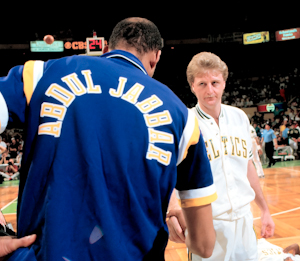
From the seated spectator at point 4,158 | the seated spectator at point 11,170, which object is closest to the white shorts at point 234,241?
the seated spectator at point 11,170

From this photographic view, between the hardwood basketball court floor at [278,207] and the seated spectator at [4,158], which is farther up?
the seated spectator at [4,158]

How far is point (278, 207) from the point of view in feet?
19.2

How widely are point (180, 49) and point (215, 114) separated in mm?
24217

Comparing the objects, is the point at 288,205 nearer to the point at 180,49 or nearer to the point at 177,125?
the point at 177,125

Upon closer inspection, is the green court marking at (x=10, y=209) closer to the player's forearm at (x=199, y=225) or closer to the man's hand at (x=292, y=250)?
the man's hand at (x=292, y=250)

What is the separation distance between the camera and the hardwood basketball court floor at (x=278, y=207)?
13.5 feet

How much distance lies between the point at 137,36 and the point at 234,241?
1.43 metres

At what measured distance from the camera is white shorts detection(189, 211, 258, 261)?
1.85m

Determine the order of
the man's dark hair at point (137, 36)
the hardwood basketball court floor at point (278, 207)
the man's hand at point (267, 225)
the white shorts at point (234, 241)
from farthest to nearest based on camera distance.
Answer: the hardwood basketball court floor at point (278, 207), the man's hand at point (267, 225), the white shorts at point (234, 241), the man's dark hair at point (137, 36)

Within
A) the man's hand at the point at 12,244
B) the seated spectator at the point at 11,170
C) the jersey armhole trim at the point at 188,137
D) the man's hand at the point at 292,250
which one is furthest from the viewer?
the seated spectator at the point at 11,170

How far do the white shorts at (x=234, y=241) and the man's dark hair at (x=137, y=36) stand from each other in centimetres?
126

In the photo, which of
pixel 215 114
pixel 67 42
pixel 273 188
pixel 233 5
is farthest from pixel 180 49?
pixel 215 114

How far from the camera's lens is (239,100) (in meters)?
25.6

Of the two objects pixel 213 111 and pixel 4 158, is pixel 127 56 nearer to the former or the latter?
pixel 213 111
